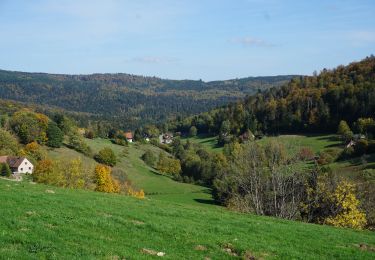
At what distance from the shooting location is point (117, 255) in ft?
43.3

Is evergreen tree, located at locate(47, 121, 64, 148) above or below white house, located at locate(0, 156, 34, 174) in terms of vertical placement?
above

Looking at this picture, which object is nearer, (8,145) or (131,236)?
(131,236)

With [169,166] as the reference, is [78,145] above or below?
above

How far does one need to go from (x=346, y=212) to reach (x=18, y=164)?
75.5 m

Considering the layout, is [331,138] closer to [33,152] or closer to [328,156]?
[328,156]

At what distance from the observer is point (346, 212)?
1692 inches

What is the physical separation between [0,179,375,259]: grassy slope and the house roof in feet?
257

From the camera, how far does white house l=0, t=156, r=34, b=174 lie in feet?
312

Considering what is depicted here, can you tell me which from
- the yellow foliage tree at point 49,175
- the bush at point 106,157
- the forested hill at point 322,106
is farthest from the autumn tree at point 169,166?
the yellow foliage tree at point 49,175

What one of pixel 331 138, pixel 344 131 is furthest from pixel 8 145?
pixel 344 131

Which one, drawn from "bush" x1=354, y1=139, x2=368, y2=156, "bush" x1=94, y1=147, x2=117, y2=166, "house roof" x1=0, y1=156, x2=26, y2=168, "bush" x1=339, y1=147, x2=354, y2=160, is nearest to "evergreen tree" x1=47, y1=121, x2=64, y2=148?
"bush" x1=94, y1=147, x2=117, y2=166

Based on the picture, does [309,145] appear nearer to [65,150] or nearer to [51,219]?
[65,150]

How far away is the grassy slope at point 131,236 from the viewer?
43.2ft

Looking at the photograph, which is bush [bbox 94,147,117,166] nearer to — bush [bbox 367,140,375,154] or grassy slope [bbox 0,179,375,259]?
bush [bbox 367,140,375,154]
